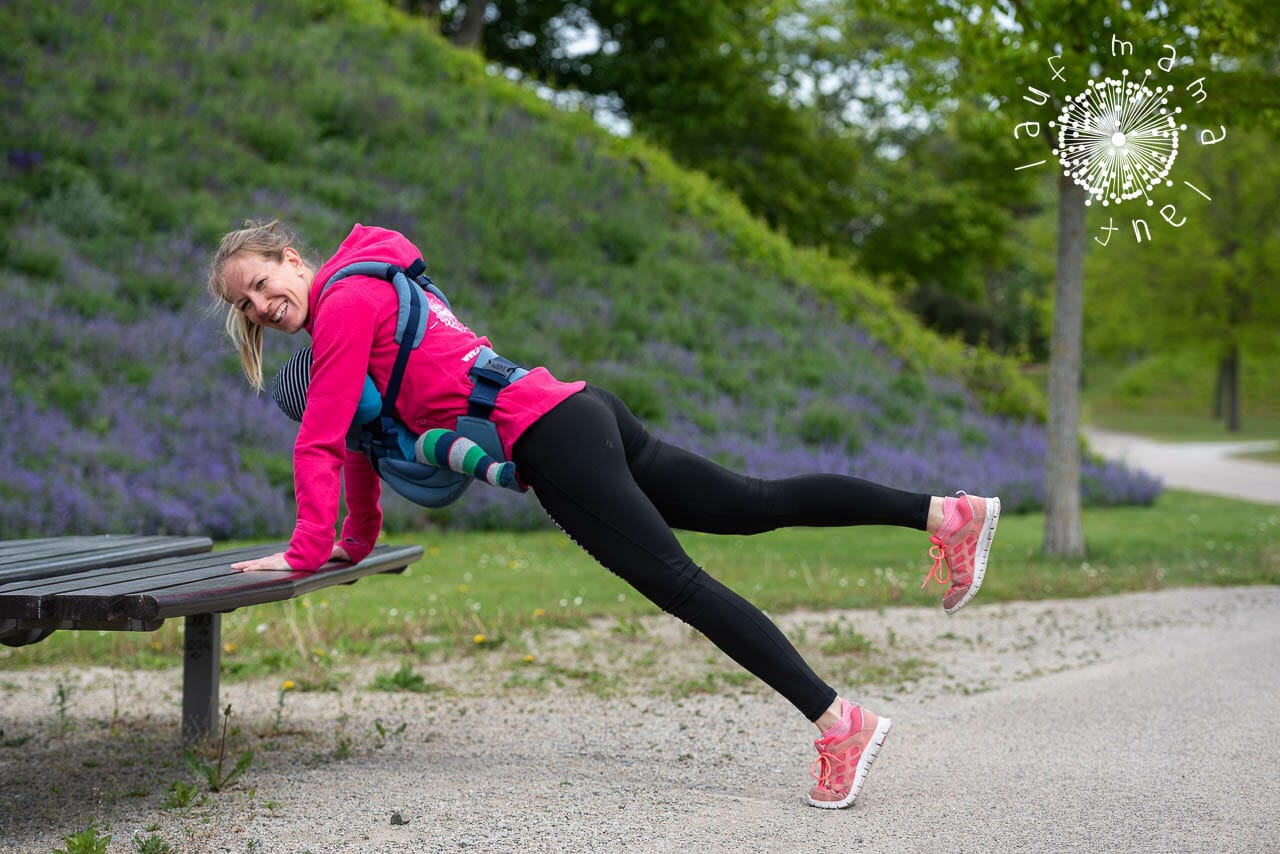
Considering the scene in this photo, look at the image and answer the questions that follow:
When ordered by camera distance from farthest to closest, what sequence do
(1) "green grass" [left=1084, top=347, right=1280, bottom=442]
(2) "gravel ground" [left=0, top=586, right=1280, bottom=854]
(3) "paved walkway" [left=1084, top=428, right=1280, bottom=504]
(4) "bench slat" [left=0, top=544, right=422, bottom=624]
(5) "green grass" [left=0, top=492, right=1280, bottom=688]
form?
(1) "green grass" [left=1084, top=347, right=1280, bottom=442] < (3) "paved walkway" [left=1084, top=428, right=1280, bottom=504] < (5) "green grass" [left=0, top=492, right=1280, bottom=688] < (2) "gravel ground" [left=0, top=586, right=1280, bottom=854] < (4) "bench slat" [left=0, top=544, right=422, bottom=624]

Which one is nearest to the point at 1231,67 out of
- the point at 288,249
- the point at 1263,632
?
the point at 1263,632

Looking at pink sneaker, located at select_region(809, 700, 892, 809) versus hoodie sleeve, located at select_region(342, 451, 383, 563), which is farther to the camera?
hoodie sleeve, located at select_region(342, 451, 383, 563)

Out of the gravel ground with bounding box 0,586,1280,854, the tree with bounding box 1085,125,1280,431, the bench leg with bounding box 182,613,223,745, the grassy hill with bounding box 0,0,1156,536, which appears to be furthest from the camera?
the tree with bounding box 1085,125,1280,431

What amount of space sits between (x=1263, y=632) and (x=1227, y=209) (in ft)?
80.4

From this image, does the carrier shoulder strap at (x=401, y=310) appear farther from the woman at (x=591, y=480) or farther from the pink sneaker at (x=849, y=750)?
the pink sneaker at (x=849, y=750)

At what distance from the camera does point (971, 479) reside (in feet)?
38.6

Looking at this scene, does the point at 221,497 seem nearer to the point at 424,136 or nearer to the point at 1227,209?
the point at 424,136

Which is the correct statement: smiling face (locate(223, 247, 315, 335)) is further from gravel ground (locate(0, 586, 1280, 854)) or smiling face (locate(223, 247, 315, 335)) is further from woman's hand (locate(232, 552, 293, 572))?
gravel ground (locate(0, 586, 1280, 854))

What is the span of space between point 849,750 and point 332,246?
1025cm

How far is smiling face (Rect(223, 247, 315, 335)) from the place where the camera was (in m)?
3.40

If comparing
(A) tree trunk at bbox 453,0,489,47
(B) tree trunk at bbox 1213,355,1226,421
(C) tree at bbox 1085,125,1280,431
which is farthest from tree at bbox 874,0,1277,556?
(B) tree trunk at bbox 1213,355,1226,421

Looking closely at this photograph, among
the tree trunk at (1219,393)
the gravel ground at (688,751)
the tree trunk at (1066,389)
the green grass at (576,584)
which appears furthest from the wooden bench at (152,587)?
the tree trunk at (1219,393)

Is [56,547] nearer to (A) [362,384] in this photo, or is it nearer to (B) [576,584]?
(A) [362,384]

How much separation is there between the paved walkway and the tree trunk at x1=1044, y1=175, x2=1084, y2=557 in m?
5.60
